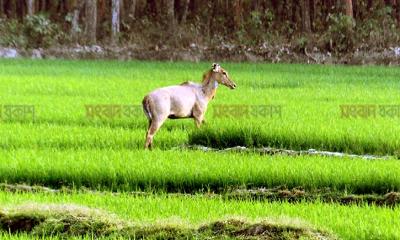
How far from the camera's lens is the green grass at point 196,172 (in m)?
6.00

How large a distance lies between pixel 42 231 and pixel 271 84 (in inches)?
347

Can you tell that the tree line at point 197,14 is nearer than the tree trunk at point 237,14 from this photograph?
Yes

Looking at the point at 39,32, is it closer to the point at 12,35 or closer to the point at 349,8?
the point at 12,35

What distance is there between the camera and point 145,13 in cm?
2597

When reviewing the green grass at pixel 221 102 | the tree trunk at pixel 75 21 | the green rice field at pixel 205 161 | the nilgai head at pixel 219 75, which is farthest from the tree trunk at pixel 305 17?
the nilgai head at pixel 219 75

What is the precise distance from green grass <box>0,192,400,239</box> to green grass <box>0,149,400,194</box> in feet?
1.47

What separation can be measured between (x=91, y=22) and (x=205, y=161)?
649 inches

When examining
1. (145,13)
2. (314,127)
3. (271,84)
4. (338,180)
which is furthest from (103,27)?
(338,180)

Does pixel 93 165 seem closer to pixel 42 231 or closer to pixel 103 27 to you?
pixel 42 231

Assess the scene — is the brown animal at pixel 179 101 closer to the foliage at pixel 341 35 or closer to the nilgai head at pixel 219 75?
the nilgai head at pixel 219 75

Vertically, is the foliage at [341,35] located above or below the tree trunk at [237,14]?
below

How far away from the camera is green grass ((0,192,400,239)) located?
4523 mm

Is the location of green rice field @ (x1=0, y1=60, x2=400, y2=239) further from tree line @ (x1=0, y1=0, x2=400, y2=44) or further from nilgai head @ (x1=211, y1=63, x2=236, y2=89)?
tree line @ (x1=0, y1=0, x2=400, y2=44)

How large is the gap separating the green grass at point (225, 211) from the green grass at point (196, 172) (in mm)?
447
